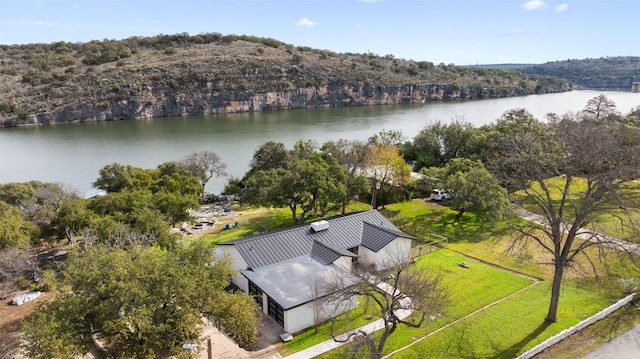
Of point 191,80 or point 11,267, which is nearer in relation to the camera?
point 11,267

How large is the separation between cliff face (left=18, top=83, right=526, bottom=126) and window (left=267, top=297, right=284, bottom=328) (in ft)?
284

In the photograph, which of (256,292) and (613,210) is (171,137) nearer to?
(256,292)

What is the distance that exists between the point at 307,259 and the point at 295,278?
197cm

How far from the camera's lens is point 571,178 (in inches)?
705

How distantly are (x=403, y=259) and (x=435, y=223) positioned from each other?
9.69 m

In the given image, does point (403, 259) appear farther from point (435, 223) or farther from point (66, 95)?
point (66, 95)

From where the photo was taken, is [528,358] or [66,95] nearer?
[528,358]

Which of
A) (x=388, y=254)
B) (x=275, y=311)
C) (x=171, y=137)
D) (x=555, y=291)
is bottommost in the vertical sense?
(x=275, y=311)

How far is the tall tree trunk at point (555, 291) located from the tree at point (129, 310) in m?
11.9

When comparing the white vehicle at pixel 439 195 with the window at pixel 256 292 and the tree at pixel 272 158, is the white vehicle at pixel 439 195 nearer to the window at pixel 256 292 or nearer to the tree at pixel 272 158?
the tree at pixel 272 158

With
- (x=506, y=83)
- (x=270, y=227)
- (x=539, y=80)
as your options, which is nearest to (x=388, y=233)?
(x=270, y=227)

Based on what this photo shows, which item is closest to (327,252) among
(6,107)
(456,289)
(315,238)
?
(315,238)

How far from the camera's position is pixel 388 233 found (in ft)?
74.7

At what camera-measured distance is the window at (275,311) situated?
17.1m
